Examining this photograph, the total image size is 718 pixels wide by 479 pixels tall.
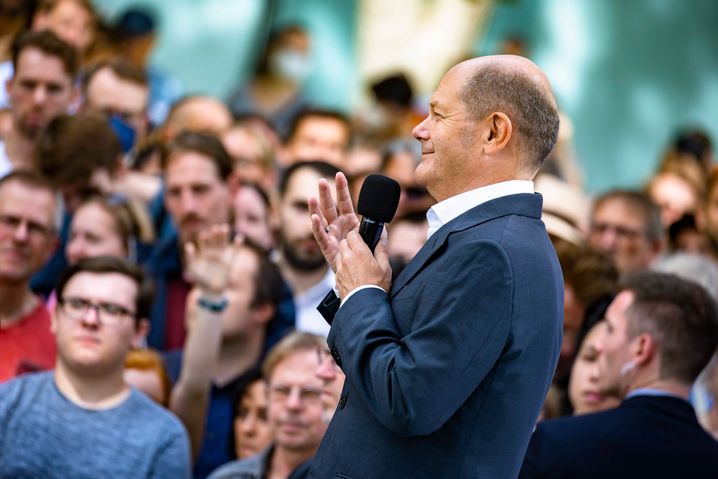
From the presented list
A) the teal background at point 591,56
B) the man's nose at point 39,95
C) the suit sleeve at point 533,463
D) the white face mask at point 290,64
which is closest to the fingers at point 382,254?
the suit sleeve at point 533,463

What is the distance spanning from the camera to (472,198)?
3.22 meters

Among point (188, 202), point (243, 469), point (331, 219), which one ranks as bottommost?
point (243, 469)

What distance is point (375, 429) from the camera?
10.3 ft

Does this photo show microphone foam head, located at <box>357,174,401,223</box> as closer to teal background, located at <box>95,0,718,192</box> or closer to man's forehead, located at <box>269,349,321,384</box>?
man's forehead, located at <box>269,349,321,384</box>

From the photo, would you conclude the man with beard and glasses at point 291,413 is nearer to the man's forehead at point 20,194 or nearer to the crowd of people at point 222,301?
the crowd of people at point 222,301

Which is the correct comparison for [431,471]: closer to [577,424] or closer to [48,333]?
[577,424]

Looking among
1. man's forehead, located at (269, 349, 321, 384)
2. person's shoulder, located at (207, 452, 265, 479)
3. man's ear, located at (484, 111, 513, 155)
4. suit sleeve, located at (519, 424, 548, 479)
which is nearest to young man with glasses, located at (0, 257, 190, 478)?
person's shoulder, located at (207, 452, 265, 479)

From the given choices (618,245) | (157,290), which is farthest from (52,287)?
(618,245)

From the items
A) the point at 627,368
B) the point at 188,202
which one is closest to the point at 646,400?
the point at 627,368

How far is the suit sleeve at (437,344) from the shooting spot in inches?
117

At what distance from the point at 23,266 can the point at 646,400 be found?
2497 mm

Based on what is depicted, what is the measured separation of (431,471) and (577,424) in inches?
51.6

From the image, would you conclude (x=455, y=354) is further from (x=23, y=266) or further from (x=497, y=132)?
(x=23, y=266)

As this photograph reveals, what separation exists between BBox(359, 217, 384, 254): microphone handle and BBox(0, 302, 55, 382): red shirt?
2255 millimetres
